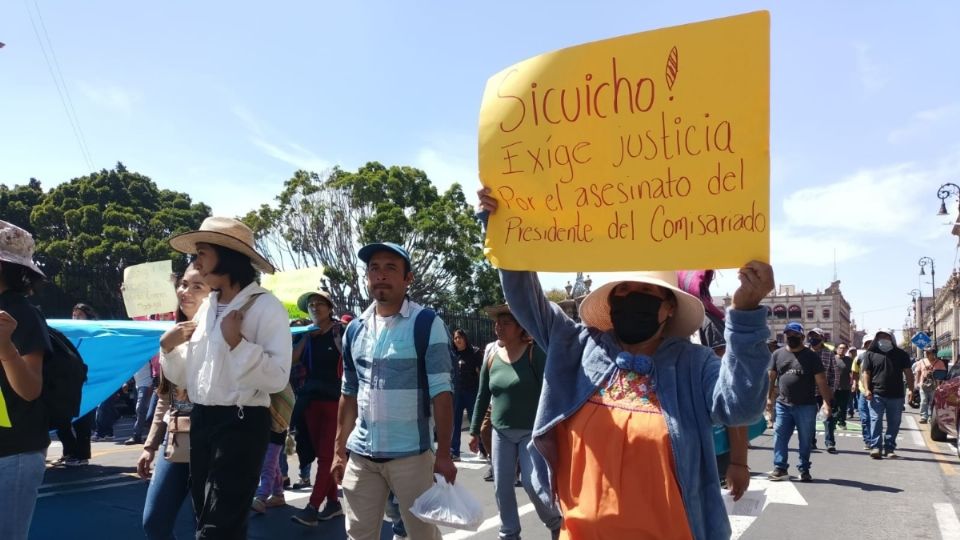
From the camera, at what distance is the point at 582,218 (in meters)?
2.47

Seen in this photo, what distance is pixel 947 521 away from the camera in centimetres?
668

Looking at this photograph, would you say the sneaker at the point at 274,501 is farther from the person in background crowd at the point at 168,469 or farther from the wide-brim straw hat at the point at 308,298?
the person in background crowd at the point at 168,469

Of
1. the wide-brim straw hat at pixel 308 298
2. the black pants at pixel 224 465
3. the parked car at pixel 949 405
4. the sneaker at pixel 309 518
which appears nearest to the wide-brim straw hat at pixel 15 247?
the black pants at pixel 224 465

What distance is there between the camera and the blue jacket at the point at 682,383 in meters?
2.10

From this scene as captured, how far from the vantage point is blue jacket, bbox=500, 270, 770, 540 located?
210cm

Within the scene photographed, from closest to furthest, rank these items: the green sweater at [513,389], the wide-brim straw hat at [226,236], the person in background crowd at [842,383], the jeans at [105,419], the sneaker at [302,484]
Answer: the wide-brim straw hat at [226,236]
the green sweater at [513,389]
the sneaker at [302,484]
the jeans at [105,419]
the person in background crowd at [842,383]

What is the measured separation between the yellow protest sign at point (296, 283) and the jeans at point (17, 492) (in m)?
5.06

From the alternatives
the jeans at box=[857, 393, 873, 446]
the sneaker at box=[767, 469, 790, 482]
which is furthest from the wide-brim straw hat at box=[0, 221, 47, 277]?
the jeans at box=[857, 393, 873, 446]

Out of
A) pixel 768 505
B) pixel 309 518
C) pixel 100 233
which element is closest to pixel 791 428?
pixel 768 505

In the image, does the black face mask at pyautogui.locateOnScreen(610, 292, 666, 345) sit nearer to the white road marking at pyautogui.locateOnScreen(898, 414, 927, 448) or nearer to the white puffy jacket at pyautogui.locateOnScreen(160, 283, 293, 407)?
the white puffy jacket at pyautogui.locateOnScreen(160, 283, 293, 407)

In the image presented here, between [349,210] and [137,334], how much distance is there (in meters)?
25.6

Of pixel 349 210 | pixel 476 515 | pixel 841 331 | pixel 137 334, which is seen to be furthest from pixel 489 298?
pixel 841 331

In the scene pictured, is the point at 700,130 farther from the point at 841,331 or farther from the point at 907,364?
the point at 841,331

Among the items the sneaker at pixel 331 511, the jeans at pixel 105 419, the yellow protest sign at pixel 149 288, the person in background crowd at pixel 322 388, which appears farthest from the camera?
the jeans at pixel 105 419
